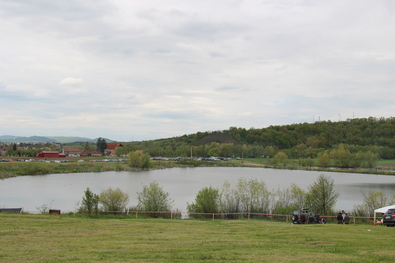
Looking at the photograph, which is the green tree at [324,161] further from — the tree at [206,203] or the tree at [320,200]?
the tree at [206,203]

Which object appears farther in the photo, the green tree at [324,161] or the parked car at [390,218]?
the green tree at [324,161]

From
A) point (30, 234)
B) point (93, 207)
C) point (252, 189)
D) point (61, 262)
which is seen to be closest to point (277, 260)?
point (61, 262)

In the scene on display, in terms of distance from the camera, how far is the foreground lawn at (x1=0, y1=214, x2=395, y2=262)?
11.9 meters

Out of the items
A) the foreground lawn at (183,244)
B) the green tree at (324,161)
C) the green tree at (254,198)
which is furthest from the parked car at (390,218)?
the green tree at (324,161)

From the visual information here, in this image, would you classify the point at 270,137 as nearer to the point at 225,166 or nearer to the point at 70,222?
the point at 225,166

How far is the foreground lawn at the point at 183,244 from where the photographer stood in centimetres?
1187

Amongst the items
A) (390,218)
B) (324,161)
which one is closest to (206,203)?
(390,218)

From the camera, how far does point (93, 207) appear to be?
31719 millimetres

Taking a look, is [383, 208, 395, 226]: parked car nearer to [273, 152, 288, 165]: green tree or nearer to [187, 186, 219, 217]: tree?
[187, 186, 219, 217]: tree

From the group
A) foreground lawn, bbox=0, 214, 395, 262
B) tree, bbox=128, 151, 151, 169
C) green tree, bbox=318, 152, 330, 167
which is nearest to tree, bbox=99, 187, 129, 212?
foreground lawn, bbox=0, 214, 395, 262

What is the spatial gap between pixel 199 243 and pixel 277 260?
4.13 m

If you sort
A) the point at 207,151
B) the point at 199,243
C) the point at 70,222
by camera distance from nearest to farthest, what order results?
the point at 199,243 < the point at 70,222 < the point at 207,151

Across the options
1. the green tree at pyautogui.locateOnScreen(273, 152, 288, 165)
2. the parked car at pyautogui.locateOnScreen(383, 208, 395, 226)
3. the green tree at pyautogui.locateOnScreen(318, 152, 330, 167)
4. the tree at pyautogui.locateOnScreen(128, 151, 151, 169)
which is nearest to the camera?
the parked car at pyautogui.locateOnScreen(383, 208, 395, 226)

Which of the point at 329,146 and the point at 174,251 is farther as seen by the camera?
the point at 329,146
